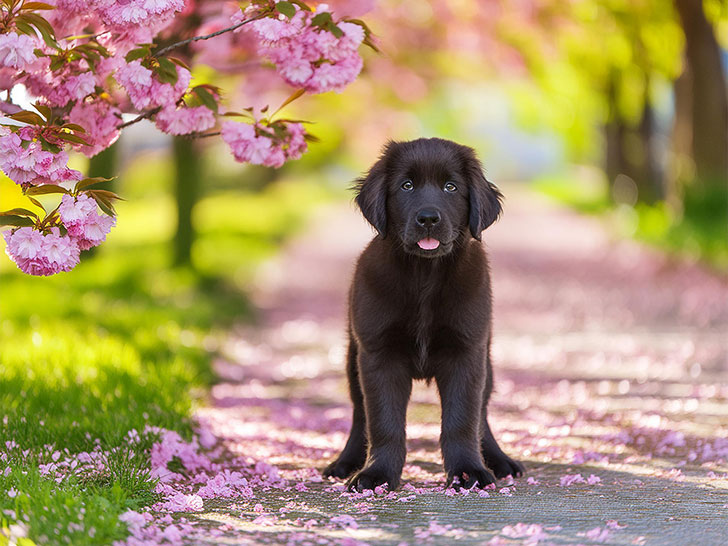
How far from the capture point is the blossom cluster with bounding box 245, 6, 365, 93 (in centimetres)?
485

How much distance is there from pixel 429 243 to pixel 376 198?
0.39 meters

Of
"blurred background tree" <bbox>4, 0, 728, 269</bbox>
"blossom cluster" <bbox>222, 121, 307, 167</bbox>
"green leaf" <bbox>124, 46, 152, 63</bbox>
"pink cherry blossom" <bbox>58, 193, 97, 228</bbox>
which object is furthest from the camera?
"blurred background tree" <bbox>4, 0, 728, 269</bbox>

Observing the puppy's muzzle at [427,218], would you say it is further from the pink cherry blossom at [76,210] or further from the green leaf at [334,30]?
the pink cherry blossom at [76,210]

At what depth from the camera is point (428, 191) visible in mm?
4387

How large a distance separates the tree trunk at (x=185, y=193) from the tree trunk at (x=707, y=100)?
7500mm

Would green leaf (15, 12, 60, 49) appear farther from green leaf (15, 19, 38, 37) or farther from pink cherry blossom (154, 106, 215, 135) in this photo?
pink cherry blossom (154, 106, 215, 135)

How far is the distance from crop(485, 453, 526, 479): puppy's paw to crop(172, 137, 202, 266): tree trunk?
944 centimetres

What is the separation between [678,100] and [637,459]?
1410 cm

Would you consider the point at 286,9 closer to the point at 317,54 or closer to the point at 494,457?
the point at 317,54

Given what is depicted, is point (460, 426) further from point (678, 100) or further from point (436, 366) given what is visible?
point (678, 100)

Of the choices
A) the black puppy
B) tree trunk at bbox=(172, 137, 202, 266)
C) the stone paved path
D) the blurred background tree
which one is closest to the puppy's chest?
the black puppy

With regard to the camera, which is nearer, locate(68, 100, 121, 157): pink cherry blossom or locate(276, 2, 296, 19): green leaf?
locate(276, 2, 296, 19): green leaf

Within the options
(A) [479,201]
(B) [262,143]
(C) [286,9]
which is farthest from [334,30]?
(A) [479,201]

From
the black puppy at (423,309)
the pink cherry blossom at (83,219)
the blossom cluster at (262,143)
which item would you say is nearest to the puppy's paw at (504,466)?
the black puppy at (423,309)
